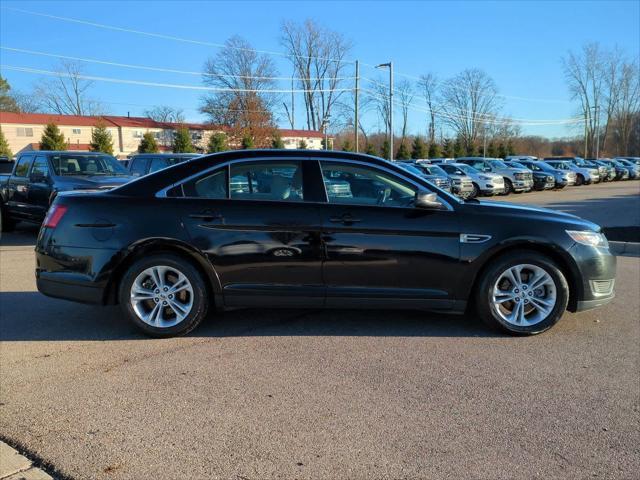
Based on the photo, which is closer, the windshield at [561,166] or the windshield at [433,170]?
the windshield at [433,170]

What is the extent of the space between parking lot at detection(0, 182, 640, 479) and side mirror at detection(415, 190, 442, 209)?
3.90 feet

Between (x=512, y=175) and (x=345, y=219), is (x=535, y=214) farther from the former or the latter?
(x=512, y=175)

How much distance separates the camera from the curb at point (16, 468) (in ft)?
8.58

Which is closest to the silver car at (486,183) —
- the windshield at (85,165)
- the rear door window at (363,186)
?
the windshield at (85,165)

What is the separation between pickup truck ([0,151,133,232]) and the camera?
10.5 m

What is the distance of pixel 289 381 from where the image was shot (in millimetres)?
3791

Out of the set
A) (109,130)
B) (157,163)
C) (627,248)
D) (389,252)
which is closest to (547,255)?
(389,252)

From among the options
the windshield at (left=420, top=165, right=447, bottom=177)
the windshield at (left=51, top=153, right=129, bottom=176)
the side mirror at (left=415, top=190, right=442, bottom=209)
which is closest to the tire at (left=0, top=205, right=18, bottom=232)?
the windshield at (left=51, top=153, right=129, bottom=176)

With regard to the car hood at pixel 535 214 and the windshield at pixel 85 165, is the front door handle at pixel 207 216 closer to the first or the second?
the car hood at pixel 535 214

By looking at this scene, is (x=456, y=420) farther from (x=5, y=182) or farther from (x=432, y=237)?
(x=5, y=182)

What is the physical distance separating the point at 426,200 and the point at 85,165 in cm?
911

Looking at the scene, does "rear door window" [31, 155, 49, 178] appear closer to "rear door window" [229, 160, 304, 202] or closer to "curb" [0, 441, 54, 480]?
"rear door window" [229, 160, 304, 202]

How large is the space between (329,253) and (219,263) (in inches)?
38.2

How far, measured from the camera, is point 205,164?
479 cm
